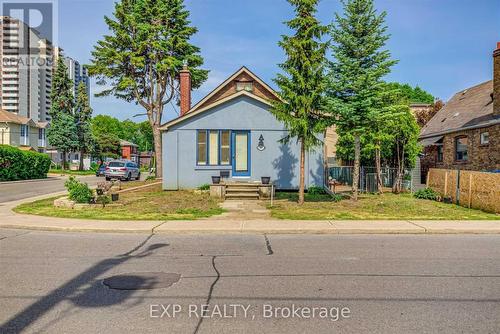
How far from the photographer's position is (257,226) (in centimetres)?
1162

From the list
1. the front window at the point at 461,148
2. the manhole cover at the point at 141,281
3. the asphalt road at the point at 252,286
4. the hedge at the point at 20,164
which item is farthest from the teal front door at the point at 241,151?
the hedge at the point at 20,164

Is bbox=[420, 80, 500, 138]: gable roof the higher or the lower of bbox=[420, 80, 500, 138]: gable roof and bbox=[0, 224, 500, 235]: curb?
the higher

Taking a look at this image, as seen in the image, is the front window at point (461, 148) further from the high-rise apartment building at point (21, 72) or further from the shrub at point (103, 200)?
the high-rise apartment building at point (21, 72)

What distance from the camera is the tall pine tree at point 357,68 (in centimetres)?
1708

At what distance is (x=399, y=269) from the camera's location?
23.2 feet

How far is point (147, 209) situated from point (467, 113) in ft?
78.8

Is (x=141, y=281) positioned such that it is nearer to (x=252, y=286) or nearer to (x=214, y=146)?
(x=252, y=286)

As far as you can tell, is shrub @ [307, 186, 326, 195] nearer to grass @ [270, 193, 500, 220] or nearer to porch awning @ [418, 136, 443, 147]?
grass @ [270, 193, 500, 220]

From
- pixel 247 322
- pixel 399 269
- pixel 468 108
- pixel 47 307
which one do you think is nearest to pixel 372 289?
pixel 399 269

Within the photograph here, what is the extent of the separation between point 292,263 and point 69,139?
56.8 metres

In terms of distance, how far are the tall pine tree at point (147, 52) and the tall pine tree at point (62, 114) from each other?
70.2 feet

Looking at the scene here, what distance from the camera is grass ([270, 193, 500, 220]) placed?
44.9 feet

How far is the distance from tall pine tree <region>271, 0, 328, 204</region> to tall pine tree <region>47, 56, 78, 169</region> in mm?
49076

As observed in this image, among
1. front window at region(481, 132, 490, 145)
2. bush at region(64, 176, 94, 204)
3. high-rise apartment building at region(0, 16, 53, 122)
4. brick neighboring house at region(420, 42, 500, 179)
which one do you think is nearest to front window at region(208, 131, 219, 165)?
bush at region(64, 176, 94, 204)
